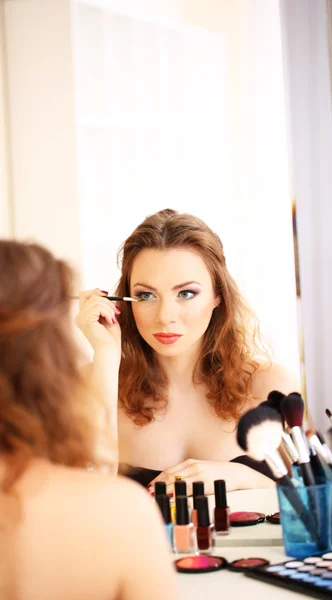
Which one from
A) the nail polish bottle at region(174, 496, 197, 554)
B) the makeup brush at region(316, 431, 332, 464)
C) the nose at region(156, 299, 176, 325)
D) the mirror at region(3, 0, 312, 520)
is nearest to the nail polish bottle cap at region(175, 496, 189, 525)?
the nail polish bottle at region(174, 496, 197, 554)

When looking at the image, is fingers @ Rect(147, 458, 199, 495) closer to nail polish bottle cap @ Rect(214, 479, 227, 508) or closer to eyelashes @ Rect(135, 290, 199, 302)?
nail polish bottle cap @ Rect(214, 479, 227, 508)

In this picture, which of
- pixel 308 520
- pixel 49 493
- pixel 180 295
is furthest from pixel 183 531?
pixel 180 295

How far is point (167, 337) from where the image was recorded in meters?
1.45

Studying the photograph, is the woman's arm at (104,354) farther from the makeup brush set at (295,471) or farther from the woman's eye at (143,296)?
the makeup brush set at (295,471)

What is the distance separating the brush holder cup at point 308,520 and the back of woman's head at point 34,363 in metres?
0.41

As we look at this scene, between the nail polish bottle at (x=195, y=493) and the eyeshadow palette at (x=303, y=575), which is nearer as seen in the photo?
the eyeshadow palette at (x=303, y=575)

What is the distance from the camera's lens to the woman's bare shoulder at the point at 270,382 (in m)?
1.50

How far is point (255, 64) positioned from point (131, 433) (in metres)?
1.37

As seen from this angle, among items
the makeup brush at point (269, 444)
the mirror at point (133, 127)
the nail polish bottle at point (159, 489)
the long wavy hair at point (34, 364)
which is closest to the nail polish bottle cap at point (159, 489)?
the nail polish bottle at point (159, 489)

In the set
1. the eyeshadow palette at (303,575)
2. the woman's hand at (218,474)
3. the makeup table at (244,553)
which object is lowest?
the makeup table at (244,553)

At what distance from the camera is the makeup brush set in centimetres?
91

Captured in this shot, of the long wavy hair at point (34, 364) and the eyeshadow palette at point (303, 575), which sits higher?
the long wavy hair at point (34, 364)

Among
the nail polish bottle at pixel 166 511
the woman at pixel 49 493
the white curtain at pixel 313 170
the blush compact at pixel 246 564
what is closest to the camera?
the woman at pixel 49 493

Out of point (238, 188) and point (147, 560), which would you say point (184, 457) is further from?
point (238, 188)
